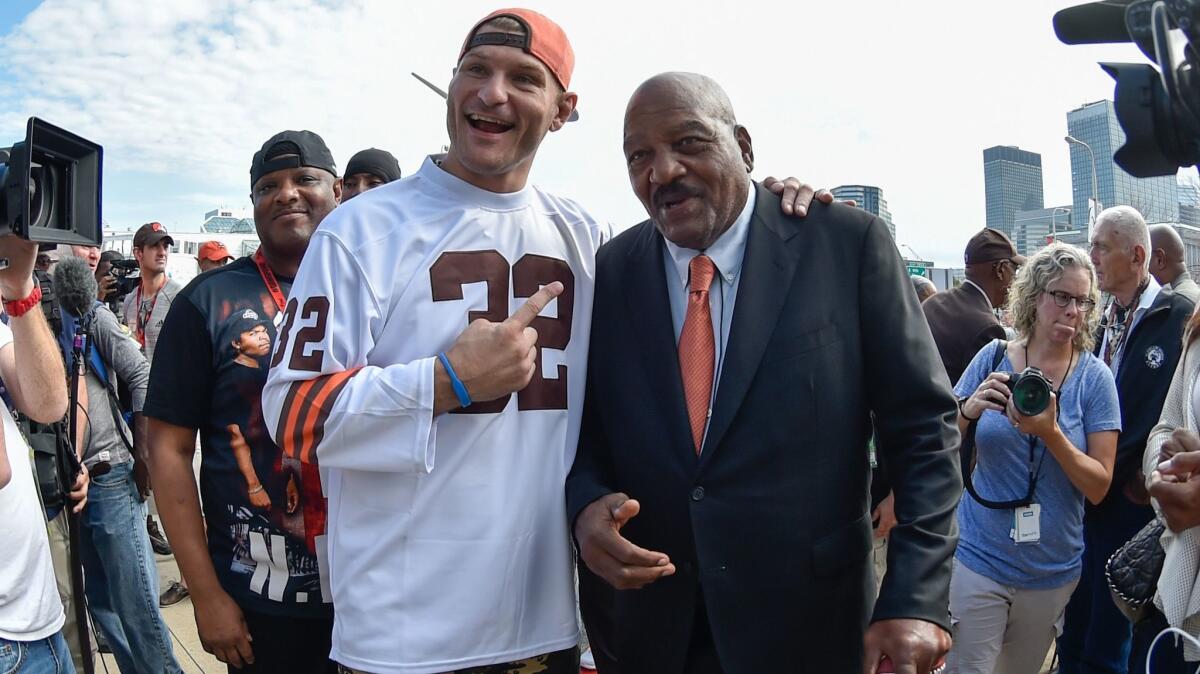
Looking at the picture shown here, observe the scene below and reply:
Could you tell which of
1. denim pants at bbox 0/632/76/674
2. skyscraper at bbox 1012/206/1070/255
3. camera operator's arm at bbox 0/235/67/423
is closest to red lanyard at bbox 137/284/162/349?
camera operator's arm at bbox 0/235/67/423

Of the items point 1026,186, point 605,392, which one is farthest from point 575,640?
point 1026,186

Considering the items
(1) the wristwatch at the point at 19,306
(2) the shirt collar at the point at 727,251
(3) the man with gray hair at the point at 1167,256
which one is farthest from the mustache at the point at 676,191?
(3) the man with gray hair at the point at 1167,256

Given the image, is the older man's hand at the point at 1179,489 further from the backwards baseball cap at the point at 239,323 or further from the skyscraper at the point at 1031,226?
the skyscraper at the point at 1031,226

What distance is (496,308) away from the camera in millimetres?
1864

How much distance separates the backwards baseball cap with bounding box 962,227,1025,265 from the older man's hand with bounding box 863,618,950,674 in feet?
11.9

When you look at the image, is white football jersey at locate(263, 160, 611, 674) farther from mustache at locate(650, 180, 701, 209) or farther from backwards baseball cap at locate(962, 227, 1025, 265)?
backwards baseball cap at locate(962, 227, 1025, 265)

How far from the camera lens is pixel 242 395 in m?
2.35

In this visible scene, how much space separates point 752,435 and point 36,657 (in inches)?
76.0

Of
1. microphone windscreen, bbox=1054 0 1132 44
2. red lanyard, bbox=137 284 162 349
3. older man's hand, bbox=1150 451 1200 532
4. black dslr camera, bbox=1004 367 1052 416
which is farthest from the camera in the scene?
red lanyard, bbox=137 284 162 349

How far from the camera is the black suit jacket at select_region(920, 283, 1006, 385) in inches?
173

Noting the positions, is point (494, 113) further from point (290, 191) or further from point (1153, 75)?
point (1153, 75)

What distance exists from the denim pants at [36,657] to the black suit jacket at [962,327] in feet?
13.1

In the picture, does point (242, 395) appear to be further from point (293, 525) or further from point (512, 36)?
point (512, 36)

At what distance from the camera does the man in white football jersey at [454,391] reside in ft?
5.53
